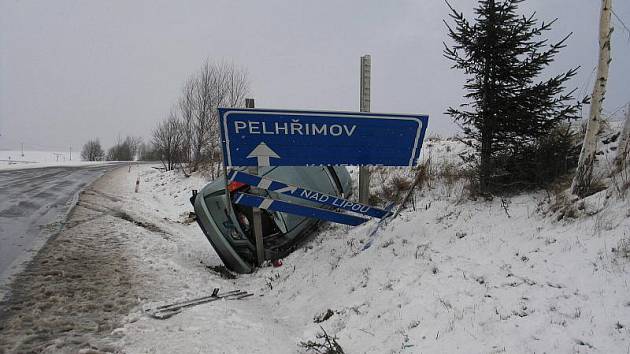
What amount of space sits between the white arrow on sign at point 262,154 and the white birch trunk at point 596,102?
13.7 feet

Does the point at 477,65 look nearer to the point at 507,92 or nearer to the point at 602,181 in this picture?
the point at 507,92

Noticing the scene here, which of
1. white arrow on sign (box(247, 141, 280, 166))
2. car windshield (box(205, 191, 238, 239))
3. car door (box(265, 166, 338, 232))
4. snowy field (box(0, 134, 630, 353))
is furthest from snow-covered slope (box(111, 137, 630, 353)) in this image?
white arrow on sign (box(247, 141, 280, 166))

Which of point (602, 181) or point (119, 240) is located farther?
point (119, 240)

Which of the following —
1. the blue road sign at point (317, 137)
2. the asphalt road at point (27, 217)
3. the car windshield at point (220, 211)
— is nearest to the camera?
the blue road sign at point (317, 137)

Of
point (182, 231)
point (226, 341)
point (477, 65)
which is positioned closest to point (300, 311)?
point (226, 341)

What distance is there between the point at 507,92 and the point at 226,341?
18.0ft

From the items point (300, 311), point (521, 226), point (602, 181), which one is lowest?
point (300, 311)

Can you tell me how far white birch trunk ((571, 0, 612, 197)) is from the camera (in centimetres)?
478

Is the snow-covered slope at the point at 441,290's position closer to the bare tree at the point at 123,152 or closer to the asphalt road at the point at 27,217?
the asphalt road at the point at 27,217

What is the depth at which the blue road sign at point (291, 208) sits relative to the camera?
19.5ft

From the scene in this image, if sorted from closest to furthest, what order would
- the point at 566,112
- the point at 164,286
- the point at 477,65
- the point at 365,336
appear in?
1. the point at 365,336
2. the point at 164,286
3. the point at 566,112
4. the point at 477,65

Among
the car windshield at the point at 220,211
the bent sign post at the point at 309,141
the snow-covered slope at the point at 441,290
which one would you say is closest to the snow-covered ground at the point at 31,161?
the car windshield at the point at 220,211

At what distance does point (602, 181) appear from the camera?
502 centimetres

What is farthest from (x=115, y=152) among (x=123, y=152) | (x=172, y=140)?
(x=172, y=140)
